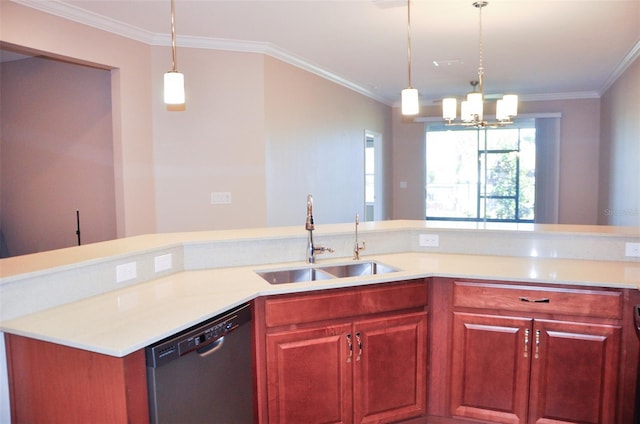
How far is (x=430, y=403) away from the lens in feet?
8.01

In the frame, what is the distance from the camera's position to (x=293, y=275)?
8.50 feet

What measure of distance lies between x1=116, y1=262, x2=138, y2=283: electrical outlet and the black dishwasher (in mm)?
617

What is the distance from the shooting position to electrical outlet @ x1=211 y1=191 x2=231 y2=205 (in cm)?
443

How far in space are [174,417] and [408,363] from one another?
1224 millimetres

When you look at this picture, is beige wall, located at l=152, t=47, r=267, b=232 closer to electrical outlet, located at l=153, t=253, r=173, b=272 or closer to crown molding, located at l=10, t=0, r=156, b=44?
crown molding, located at l=10, t=0, r=156, b=44

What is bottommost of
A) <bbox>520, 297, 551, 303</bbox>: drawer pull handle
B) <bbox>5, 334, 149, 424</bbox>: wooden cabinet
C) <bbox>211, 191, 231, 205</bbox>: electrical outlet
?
<bbox>5, 334, 149, 424</bbox>: wooden cabinet

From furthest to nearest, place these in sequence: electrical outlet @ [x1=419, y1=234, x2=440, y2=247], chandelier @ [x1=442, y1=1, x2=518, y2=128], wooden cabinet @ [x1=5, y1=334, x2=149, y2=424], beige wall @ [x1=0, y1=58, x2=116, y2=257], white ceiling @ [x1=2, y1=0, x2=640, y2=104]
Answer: beige wall @ [x1=0, y1=58, x2=116, y2=257] → chandelier @ [x1=442, y1=1, x2=518, y2=128] → white ceiling @ [x1=2, y1=0, x2=640, y2=104] → electrical outlet @ [x1=419, y1=234, x2=440, y2=247] → wooden cabinet @ [x1=5, y1=334, x2=149, y2=424]

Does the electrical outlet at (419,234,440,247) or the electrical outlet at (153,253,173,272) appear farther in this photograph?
the electrical outlet at (419,234,440,247)

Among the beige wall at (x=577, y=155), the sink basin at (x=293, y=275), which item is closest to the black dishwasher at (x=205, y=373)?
the sink basin at (x=293, y=275)

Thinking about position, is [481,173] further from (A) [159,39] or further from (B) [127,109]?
(B) [127,109]

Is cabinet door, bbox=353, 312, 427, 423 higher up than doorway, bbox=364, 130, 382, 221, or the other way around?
doorway, bbox=364, 130, 382, 221

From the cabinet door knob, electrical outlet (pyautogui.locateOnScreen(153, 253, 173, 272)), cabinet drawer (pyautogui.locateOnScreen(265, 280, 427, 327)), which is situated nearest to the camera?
cabinet drawer (pyautogui.locateOnScreen(265, 280, 427, 327))

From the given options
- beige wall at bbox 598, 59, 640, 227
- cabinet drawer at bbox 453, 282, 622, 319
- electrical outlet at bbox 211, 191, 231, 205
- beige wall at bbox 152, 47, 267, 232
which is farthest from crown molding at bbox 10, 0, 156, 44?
beige wall at bbox 598, 59, 640, 227

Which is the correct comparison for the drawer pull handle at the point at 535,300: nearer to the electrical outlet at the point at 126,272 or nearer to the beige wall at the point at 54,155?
Answer: the electrical outlet at the point at 126,272
